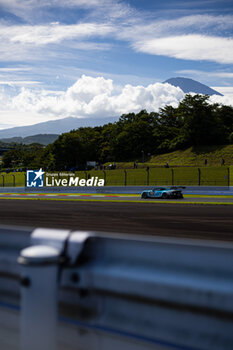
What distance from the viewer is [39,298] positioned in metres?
2.54

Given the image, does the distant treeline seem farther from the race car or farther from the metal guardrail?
the metal guardrail

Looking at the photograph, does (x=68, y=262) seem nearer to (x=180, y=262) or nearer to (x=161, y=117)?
(x=180, y=262)

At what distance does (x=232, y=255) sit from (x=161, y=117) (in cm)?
11959

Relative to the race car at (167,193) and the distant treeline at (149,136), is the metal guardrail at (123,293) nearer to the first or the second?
the race car at (167,193)

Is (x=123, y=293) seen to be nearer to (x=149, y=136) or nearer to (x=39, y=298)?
(x=39, y=298)

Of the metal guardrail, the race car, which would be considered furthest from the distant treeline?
the metal guardrail

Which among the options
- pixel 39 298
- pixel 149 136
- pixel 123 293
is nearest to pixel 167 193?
pixel 123 293

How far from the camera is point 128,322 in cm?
298

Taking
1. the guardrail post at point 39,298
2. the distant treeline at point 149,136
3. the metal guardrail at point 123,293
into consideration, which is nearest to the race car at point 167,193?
the metal guardrail at point 123,293

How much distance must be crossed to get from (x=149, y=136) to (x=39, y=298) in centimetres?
11148

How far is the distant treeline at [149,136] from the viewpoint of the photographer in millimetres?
103312

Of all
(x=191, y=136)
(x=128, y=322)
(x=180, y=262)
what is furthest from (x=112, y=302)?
(x=191, y=136)

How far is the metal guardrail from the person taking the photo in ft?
8.36

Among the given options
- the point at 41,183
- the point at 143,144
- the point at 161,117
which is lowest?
the point at 41,183
